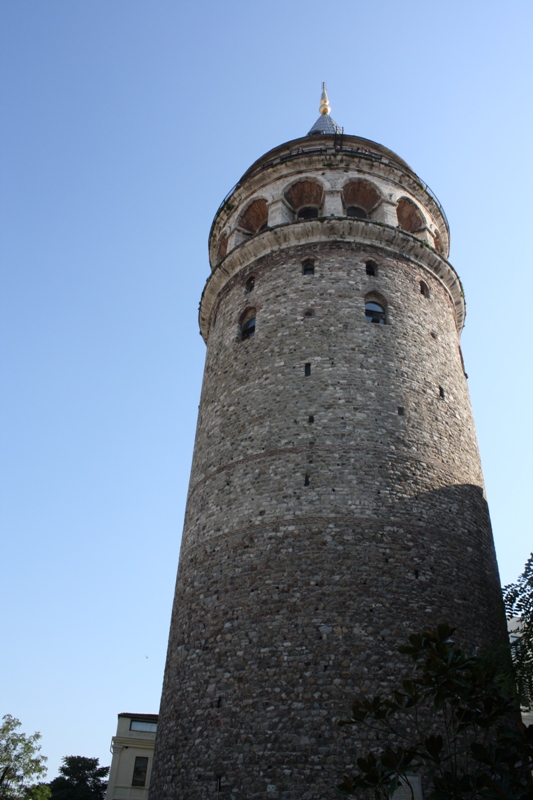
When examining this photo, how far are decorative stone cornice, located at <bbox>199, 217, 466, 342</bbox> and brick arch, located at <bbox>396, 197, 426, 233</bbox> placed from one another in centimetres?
194

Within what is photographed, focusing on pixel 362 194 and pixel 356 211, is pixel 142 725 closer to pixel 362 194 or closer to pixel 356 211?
pixel 356 211

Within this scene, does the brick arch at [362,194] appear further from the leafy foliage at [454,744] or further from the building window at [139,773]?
the building window at [139,773]

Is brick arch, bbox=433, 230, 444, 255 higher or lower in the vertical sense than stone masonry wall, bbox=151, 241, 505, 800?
higher

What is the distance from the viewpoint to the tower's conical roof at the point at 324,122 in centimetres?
2388

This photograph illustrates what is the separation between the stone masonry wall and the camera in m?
10.5

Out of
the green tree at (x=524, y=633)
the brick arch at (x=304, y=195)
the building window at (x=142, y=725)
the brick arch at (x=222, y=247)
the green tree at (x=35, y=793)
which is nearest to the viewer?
the green tree at (x=524, y=633)

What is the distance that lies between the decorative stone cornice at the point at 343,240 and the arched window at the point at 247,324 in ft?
5.38

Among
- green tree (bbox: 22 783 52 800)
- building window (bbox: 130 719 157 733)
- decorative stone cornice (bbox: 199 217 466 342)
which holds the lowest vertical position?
green tree (bbox: 22 783 52 800)

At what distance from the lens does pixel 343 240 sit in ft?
54.6

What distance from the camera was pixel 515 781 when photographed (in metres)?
A: 5.80

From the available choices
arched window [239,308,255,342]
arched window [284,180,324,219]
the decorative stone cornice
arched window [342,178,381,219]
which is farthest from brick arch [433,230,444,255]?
arched window [239,308,255,342]

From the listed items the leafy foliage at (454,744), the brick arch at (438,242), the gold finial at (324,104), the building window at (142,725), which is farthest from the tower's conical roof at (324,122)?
the building window at (142,725)

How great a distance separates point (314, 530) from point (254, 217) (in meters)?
11.1

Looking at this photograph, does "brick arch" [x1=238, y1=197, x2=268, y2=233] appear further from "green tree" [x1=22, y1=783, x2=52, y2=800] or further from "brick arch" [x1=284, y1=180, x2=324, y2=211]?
"green tree" [x1=22, y1=783, x2=52, y2=800]
